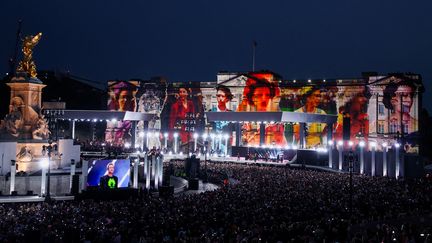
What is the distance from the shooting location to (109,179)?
34.3 metres

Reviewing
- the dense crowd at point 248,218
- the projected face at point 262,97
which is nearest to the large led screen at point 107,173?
the dense crowd at point 248,218

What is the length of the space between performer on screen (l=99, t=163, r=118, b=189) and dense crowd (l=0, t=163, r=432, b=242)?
10119mm

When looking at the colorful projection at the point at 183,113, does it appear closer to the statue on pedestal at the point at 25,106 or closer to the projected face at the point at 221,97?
the projected face at the point at 221,97

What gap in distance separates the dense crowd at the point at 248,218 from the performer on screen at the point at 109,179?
10.1 metres

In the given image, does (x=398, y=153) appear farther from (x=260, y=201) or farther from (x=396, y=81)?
(x=396, y=81)

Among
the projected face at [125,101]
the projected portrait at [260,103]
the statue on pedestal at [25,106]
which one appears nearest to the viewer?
the statue on pedestal at [25,106]

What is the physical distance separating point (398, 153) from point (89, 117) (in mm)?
47153

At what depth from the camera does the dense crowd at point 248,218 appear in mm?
15938

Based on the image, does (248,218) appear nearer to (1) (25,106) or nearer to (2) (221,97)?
Result: (1) (25,106)

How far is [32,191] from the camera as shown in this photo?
109 ft

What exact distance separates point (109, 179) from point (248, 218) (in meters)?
17.8

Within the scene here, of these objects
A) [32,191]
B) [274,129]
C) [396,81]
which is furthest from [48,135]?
[396,81]

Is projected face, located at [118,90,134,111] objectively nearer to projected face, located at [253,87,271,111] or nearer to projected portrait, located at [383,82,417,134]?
projected face, located at [253,87,271,111]

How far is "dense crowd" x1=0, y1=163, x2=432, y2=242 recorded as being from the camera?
52.3 feet
